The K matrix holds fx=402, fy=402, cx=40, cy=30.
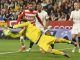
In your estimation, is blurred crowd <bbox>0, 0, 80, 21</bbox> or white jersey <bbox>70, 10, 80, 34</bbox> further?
blurred crowd <bbox>0, 0, 80, 21</bbox>

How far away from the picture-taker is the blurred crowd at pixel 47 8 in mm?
25789

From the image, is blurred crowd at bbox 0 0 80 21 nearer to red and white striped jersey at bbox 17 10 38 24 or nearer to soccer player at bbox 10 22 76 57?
red and white striped jersey at bbox 17 10 38 24

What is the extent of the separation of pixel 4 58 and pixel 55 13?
1267 cm

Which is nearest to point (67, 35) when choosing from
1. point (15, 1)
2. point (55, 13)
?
point (55, 13)

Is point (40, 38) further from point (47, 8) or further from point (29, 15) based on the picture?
point (47, 8)

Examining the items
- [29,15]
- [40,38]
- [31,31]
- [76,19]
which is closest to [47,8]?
[76,19]

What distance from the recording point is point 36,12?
16.0 meters

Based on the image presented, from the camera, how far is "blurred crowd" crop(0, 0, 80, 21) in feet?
84.6

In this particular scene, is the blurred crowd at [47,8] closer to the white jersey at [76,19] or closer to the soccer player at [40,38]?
the white jersey at [76,19]

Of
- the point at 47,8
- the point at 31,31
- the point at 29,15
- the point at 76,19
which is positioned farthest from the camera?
the point at 47,8

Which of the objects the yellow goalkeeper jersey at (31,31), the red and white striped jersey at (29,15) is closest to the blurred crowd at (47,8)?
the red and white striped jersey at (29,15)

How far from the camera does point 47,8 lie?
26953 mm

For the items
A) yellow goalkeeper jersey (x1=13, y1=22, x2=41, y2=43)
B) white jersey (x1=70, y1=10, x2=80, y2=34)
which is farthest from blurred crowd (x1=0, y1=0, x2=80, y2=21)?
yellow goalkeeper jersey (x1=13, y1=22, x2=41, y2=43)

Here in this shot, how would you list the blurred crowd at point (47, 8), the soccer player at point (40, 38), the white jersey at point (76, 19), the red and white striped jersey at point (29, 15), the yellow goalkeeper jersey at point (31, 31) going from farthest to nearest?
1. the blurred crowd at point (47, 8)
2. the white jersey at point (76, 19)
3. the red and white striped jersey at point (29, 15)
4. the yellow goalkeeper jersey at point (31, 31)
5. the soccer player at point (40, 38)
